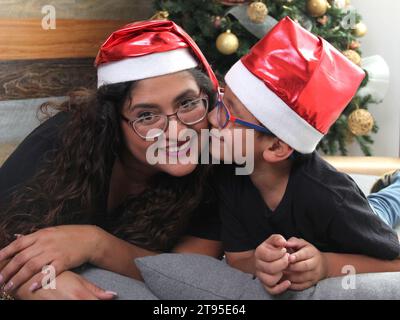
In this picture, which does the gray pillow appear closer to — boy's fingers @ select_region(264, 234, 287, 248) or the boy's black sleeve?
boy's fingers @ select_region(264, 234, 287, 248)

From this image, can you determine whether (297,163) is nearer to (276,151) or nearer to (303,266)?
(276,151)

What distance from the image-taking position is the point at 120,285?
1.04m

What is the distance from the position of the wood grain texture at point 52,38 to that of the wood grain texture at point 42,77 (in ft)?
0.10

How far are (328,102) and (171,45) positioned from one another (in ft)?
1.32

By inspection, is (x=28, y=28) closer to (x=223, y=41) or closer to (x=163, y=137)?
(x=223, y=41)

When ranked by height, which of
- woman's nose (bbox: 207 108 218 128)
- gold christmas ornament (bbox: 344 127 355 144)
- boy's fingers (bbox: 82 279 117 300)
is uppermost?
woman's nose (bbox: 207 108 218 128)

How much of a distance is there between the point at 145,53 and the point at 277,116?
0.35 meters

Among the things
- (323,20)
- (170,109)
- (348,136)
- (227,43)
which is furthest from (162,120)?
(348,136)

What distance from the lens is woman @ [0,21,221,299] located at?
1257mm

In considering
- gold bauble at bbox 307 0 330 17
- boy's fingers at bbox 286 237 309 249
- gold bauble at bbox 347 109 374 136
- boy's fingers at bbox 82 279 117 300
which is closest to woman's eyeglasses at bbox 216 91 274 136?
boy's fingers at bbox 286 237 309 249

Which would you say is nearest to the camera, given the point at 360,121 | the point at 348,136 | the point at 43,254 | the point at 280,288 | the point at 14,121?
the point at 280,288

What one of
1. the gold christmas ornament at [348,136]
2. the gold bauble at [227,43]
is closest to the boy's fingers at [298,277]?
the gold bauble at [227,43]

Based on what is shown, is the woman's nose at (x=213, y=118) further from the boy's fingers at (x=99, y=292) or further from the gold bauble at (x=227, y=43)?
the gold bauble at (x=227, y=43)

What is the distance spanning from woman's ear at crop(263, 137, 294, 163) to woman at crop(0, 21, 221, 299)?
160 millimetres
